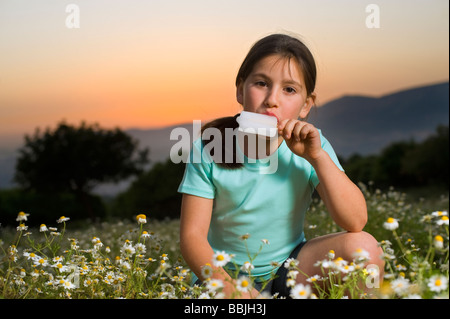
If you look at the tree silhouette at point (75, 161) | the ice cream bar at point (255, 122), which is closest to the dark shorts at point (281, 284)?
the ice cream bar at point (255, 122)

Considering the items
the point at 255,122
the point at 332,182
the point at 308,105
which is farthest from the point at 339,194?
the point at 308,105

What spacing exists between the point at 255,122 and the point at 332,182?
0.48 meters

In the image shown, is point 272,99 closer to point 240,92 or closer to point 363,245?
point 240,92

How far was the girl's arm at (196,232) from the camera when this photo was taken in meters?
2.51

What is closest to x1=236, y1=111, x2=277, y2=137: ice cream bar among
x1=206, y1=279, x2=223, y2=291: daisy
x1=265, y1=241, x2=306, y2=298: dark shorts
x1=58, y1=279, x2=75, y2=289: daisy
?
x1=265, y1=241, x2=306, y2=298: dark shorts

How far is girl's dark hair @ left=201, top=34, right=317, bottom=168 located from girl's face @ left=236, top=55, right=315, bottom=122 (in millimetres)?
35

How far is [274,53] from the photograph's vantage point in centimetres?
273

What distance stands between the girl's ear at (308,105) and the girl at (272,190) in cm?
1

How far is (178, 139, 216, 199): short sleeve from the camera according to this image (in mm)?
2646

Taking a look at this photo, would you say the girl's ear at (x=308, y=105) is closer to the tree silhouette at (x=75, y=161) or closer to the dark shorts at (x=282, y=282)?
the dark shorts at (x=282, y=282)

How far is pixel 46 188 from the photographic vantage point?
37.3ft

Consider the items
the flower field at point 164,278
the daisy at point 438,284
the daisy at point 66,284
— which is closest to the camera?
the daisy at point 438,284
